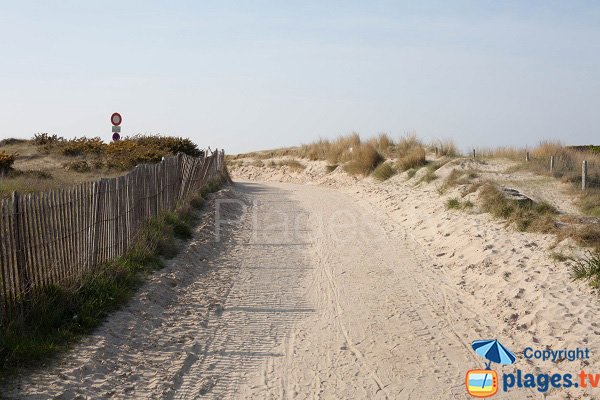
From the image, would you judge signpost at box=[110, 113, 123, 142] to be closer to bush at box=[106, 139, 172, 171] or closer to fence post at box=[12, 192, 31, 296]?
bush at box=[106, 139, 172, 171]

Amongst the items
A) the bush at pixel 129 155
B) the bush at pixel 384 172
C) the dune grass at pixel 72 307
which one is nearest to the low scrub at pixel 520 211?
the dune grass at pixel 72 307

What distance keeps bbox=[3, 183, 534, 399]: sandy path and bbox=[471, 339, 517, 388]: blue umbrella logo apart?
12 centimetres

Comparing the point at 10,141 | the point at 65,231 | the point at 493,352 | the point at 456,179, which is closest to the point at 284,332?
the point at 493,352

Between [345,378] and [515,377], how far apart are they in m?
1.60

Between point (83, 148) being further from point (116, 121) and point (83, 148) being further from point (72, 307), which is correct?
point (72, 307)

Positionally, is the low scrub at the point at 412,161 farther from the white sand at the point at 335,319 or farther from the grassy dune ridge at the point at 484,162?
the white sand at the point at 335,319

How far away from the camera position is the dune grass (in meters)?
5.89

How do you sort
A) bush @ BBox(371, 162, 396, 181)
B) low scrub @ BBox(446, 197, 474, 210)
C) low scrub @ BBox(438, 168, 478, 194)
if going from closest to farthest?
low scrub @ BBox(446, 197, 474, 210) → low scrub @ BBox(438, 168, 478, 194) → bush @ BBox(371, 162, 396, 181)

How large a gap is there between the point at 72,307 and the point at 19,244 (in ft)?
3.33

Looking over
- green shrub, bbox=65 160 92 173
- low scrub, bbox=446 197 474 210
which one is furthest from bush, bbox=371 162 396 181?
green shrub, bbox=65 160 92 173

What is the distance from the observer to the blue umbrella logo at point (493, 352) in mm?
6500

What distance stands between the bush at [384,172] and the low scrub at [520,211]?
34.3 feet

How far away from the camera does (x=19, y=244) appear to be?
21.0ft

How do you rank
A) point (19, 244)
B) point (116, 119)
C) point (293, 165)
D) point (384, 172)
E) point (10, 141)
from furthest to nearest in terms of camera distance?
point (293, 165) < point (10, 141) < point (384, 172) < point (116, 119) < point (19, 244)
